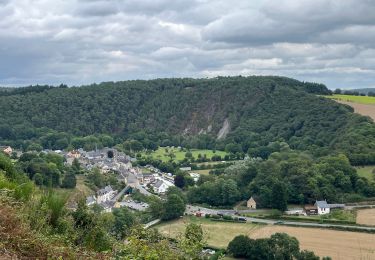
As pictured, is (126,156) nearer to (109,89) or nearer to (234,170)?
(234,170)

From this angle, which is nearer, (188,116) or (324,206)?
(324,206)

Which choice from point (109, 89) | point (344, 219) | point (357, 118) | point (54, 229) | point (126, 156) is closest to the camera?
point (54, 229)

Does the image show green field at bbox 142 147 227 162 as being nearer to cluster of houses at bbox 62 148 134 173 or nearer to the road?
cluster of houses at bbox 62 148 134 173

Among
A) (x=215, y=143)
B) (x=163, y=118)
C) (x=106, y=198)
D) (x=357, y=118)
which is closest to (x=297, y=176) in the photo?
(x=106, y=198)

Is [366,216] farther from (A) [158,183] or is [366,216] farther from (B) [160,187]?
(A) [158,183]

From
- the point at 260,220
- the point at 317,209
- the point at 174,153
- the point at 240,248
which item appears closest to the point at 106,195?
the point at 260,220

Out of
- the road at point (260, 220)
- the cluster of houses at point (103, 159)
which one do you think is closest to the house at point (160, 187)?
the road at point (260, 220)

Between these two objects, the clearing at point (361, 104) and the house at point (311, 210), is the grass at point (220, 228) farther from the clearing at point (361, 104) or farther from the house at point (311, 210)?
the clearing at point (361, 104)
